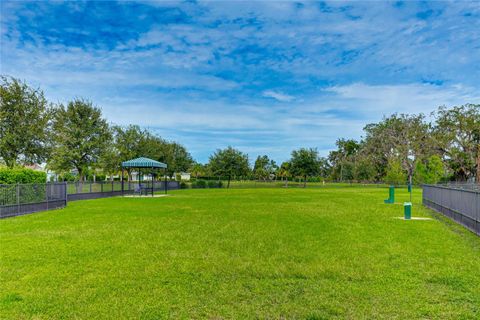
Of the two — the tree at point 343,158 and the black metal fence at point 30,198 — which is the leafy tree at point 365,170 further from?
the black metal fence at point 30,198

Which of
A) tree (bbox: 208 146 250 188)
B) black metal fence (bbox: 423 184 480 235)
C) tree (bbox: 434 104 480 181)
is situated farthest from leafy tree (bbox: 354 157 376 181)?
black metal fence (bbox: 423 184 480 235)

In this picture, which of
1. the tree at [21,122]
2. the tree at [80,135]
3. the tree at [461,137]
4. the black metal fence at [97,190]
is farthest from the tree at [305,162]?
the tree at [21,122]

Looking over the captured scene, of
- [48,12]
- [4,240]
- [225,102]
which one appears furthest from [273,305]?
[225,102]

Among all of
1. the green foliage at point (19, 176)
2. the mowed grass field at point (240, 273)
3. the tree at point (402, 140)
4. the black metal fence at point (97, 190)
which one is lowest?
the mowed grass field at point (240, 273)

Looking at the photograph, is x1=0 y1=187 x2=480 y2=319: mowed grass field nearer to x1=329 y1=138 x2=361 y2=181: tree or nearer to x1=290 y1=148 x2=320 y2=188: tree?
x1=290 y1=148 x2=320 y2=188: tree

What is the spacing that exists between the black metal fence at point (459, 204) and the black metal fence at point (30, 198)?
16623mm

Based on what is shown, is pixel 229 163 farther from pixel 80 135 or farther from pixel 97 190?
pixel 97 190

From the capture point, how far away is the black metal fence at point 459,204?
32.2 feet

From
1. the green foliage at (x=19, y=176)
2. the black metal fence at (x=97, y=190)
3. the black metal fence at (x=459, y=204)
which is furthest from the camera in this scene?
the black metal fence at (x=97, y=190)

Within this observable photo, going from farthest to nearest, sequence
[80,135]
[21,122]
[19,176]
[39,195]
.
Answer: [80,135] → [21,122] → [39,195] → [19,176]

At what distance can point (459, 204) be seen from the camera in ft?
38.6

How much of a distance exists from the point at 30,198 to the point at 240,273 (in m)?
13.5

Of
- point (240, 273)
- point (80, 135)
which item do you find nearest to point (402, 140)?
point (80, 135)

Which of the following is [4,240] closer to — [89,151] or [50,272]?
[50,272]
